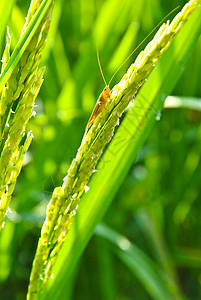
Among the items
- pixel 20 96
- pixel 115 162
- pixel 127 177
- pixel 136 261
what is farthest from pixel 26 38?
pixel 127 177

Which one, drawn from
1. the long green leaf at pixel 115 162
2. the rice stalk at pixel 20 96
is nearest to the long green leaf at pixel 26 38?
the rice stalk at pixel 20 96

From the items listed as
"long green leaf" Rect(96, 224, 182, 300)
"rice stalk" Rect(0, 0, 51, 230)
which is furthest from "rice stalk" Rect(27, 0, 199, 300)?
"long green leaf" Rect(96, 224, 182, 300)

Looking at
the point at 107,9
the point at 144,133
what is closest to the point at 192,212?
the point at 107,9

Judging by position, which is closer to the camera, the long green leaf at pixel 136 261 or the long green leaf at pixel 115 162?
the long green leaf at pixel 115 162

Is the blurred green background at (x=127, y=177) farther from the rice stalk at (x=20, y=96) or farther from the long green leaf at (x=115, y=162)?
the rice stalk at (x=20, y=96)

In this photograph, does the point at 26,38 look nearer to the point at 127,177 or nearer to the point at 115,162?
the point at 115,162

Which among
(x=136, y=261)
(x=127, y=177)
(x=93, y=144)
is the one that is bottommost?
(x=93, y=144)

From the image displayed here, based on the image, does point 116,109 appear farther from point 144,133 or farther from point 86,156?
point 144,133
